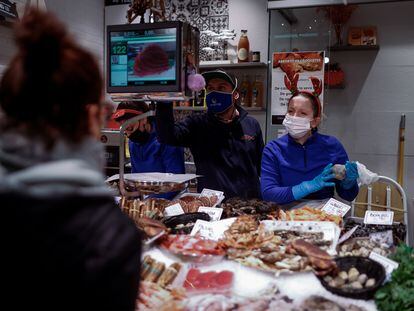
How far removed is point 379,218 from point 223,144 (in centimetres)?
147

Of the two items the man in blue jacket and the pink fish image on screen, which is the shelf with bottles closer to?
the man in blue jacket

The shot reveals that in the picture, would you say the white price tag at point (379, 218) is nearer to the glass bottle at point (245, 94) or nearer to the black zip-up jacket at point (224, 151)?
the black zip-up jacket at point (224, 151)

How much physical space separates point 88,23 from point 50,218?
6.17 metres

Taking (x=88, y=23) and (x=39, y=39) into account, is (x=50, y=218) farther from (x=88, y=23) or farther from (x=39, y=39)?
(x=88, y=23)

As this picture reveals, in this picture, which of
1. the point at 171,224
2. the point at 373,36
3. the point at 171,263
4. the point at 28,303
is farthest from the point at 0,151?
the point at 373,36

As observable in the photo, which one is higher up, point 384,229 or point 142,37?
point 142,37

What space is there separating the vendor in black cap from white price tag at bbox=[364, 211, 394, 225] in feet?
4.22

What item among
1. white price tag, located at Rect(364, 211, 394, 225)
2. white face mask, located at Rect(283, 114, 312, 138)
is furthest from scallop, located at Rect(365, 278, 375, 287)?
white face mask, located at Rect(283, 114, 312, 138)

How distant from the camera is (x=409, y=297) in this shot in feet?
5.25

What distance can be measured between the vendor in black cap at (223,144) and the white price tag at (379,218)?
1.29m

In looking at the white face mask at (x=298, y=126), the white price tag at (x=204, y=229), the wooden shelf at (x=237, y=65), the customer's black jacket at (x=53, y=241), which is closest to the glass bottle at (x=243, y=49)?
the wooden shelf at (x=237, y=65)

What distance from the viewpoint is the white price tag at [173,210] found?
2.72 m

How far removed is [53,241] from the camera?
37.2 inches

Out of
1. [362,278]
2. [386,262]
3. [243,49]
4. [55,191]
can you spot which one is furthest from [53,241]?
[243,49]
